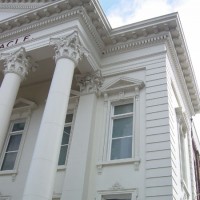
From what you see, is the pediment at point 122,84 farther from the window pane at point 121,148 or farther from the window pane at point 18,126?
the window pane at point 18,126

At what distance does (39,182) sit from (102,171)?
3597 millimetres

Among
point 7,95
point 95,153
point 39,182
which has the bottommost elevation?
point 39,182

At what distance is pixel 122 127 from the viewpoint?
1506 cm

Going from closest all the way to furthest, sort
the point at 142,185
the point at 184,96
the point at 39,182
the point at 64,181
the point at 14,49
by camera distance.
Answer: the point at 39,182, the point at 142,185, the point at 64,181, the point at 14,49, the point at 184,96

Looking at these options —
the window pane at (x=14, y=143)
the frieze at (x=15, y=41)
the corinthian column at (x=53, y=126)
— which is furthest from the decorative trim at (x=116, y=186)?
the frieze at (x=15, y=41)

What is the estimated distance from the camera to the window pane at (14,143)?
17.3 metres

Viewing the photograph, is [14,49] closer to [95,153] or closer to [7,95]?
[7,95]

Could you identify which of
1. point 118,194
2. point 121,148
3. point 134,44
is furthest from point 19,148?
point 134,44

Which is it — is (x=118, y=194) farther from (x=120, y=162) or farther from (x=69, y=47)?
(x=69, y=47)

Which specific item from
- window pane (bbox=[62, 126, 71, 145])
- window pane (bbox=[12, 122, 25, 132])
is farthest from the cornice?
window pane (bbox=[62, 126, 71, 145])

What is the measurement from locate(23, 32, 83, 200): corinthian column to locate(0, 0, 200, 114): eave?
165 centimetres

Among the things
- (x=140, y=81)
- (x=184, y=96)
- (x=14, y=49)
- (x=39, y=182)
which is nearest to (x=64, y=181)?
(x=39, y=182)

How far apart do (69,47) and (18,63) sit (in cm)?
272

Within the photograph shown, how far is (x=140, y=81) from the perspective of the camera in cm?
1532
